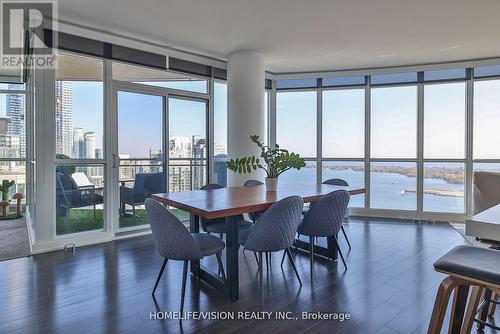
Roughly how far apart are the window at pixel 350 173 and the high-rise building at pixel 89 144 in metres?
4.19

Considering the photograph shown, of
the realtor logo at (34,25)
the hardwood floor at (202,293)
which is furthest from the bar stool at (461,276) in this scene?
the realtor logo at (34,25)

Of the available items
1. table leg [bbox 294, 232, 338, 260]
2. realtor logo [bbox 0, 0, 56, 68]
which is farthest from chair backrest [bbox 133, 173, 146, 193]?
table leg [bbox 294, 232, 338, 260]

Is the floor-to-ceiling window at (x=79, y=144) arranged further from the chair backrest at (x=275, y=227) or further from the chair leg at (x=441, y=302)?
the chair leg at (x=441, y=302)

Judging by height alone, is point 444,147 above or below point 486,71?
below

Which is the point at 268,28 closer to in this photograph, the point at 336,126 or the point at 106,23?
the point at 106,23

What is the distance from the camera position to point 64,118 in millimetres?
3916

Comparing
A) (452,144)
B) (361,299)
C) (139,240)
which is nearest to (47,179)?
(139,240)

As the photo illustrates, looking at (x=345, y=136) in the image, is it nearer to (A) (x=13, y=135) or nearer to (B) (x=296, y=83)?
(B) (x=296, y=83)

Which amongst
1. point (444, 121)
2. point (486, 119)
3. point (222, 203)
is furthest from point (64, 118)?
point (486, 119)

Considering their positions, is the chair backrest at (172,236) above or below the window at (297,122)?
below

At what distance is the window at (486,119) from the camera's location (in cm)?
524

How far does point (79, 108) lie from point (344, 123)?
464cm

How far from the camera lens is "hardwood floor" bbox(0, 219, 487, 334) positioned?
2.14m

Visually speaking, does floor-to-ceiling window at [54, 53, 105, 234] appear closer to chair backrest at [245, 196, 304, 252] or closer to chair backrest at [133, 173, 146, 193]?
chair backrest at [133, 173, 146, 193]
